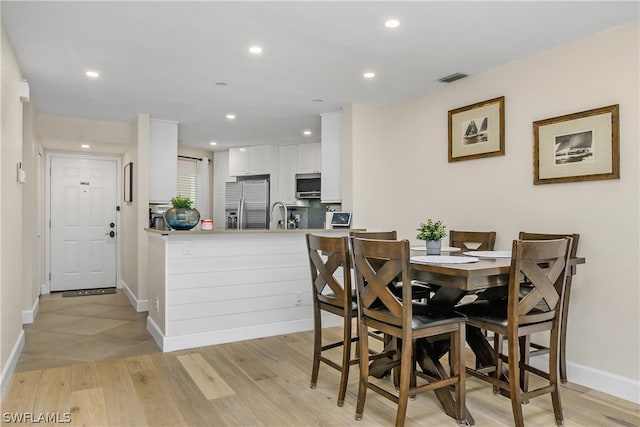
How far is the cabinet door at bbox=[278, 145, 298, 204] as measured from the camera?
7.12m

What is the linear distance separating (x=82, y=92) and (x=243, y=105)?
5.23 feet

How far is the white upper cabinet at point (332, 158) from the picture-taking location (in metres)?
4.94

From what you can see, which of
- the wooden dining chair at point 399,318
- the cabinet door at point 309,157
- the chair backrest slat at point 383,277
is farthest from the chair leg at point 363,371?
the cabinet door at point 309,157

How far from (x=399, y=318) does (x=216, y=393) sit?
1.35m

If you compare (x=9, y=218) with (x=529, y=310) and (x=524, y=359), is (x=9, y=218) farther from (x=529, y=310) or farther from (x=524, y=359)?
(x=524, y=359)

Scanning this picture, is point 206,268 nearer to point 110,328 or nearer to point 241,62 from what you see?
point 110,328

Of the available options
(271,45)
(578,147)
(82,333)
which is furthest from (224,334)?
(578,147)

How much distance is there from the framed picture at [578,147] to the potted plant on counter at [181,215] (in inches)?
111

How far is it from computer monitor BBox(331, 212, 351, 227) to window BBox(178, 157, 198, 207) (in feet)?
13.1

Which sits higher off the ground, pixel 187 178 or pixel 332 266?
pixel 187 178

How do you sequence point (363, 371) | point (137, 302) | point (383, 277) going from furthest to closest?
point (137, 302), point (363, 371), point (383, 277)

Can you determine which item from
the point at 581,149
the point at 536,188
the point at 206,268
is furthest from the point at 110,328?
the point at 581,149

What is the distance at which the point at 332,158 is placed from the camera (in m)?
4.99

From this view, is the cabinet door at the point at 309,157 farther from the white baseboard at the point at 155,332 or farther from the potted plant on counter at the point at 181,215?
the white baseboard at the point at 155,332
